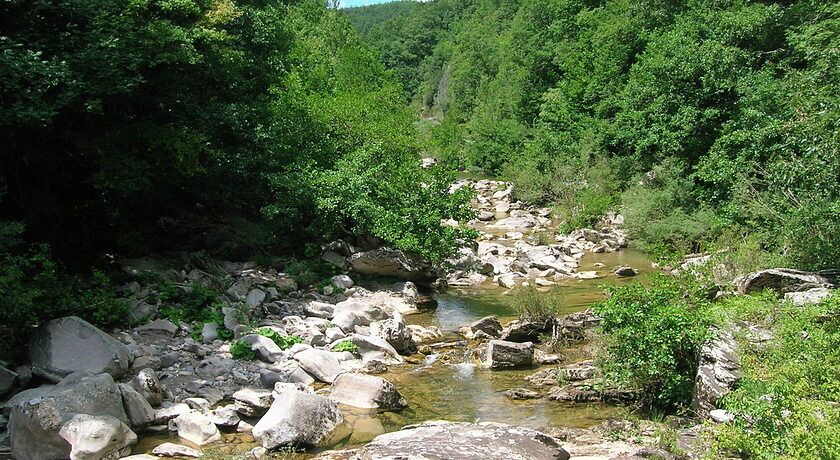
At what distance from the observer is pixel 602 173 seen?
1011 inches

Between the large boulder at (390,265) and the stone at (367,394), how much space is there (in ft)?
21.7

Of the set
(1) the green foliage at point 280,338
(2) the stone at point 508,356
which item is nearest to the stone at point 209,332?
(1) the green foliage at point 280,338

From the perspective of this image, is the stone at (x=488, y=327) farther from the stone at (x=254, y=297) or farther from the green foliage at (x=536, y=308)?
the stone at (x=254, y=297)

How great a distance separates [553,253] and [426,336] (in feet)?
27.1

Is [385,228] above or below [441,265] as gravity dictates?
above

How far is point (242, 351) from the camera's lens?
10.4m

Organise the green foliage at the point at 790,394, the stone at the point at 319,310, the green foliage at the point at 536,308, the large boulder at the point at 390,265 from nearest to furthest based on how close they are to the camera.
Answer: the green foliage at the point at 790,394 → the green foliage at the point at 536,308 → the stone at the point at 319,310 → the large boulder at the point at 390,265

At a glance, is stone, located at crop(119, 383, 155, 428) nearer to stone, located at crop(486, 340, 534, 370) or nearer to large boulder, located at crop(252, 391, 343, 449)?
large boulder, located at crop(252, 391, 343, 449)

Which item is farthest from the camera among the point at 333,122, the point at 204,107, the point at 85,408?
the point at 333,122

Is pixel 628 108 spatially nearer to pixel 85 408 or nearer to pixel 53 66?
pixel 53 66

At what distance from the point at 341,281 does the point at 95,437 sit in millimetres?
8473

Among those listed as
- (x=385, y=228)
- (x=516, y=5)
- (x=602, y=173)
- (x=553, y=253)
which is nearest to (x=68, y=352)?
(x=385, y=228)

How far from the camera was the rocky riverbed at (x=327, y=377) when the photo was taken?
727 cm

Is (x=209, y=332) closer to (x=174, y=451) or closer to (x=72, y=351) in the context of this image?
(x=72, y=351)
